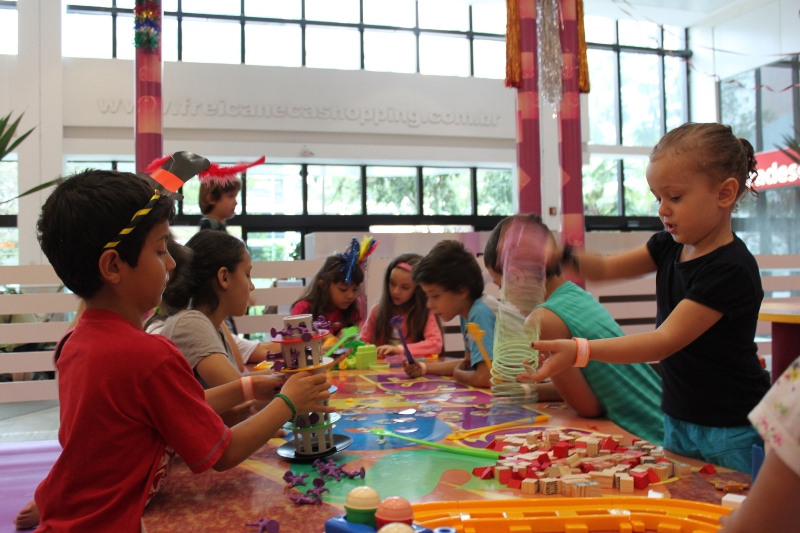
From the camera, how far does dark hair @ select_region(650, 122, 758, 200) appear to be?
1287 millimetres

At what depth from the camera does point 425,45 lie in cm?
951

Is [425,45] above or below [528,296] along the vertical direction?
above

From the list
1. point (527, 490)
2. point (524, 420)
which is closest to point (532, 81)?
point (524, 420)

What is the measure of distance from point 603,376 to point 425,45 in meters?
8.55

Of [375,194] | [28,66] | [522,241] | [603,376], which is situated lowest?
[603,376]

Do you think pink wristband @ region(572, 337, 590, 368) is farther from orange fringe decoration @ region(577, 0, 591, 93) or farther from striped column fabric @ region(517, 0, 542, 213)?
orange fringe decoration @ region(577, 0, 591, 93)

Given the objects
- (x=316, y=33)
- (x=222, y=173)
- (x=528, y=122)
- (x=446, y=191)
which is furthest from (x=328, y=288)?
(x=316, y=33)

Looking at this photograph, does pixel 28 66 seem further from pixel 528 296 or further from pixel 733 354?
pixel 733 354

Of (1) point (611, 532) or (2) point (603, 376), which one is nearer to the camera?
(1) point (611, 532)

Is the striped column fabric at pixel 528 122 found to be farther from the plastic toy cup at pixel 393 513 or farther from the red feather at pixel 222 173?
the plastic toy cup at pixel 393 513

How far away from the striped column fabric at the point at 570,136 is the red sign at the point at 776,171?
5389mm

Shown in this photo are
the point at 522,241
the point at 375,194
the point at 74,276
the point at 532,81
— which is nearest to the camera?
the point at 74,276

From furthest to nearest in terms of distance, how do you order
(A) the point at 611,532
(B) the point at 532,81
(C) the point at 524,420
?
(B) the point at 532,81
(C) the point at 524,420
(A) the point at 611,532

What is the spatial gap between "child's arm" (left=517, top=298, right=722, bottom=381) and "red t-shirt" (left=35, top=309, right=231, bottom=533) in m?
0.67
